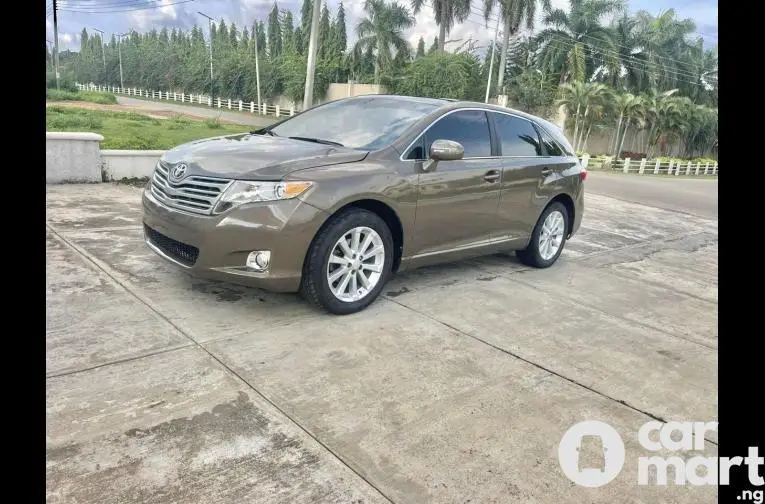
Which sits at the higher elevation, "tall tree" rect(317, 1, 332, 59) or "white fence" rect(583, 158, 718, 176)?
"tall tree" rect(317, 1, 332, 59)

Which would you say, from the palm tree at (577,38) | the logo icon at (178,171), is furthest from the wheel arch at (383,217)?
the palm tree at (577,38)

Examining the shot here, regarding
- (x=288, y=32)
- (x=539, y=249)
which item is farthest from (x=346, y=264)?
(x=288, y=32)

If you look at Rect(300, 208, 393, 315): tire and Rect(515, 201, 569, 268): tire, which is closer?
Rect(300, 208, 393, 315): tire

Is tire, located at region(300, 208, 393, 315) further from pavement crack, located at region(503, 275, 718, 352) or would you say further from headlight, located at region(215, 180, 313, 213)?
pavement crack, located at region(503, 275, 718, 352)

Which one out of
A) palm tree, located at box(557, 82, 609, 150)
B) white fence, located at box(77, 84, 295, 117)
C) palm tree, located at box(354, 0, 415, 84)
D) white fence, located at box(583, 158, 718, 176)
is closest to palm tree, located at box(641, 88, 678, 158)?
white fence, located at box(583, 158, 718, 176)

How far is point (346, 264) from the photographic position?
4258 millimetres

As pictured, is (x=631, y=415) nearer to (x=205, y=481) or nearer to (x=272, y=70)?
(x=205, y=481)

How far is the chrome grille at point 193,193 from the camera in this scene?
3.89m

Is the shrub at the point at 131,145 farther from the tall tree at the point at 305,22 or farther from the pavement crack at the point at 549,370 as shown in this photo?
the tall tree at the point at 305,22

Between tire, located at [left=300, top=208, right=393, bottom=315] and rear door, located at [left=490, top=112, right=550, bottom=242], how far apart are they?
1507 mm

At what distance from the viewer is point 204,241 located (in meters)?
3.87

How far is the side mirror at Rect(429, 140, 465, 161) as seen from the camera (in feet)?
14.9
